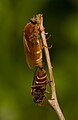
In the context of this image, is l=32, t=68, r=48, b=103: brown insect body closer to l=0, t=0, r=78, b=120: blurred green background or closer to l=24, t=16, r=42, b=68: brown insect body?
l=24, t=16, r=42, b=68: brown insect body

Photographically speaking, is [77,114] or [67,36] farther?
[67,36]

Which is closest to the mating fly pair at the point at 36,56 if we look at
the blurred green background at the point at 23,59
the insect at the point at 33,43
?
the insect at the point at 33,43

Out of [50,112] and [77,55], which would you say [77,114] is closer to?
[50,112]

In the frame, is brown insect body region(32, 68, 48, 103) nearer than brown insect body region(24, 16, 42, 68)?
Yes

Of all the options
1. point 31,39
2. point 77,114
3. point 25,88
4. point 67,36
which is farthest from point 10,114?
point 31,39

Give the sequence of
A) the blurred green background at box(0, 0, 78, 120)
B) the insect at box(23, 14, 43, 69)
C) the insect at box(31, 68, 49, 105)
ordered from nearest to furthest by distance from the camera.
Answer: the insect at box(31, 68, 49, 105)
the insect at box(23, 14, 43, 69)
the blurred green background at box(0, 0, 78, 120)

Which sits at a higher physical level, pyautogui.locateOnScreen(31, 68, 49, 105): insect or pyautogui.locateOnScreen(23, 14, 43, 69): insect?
pyautogui.locateOnScreen(23, 14, 43, 69): insect

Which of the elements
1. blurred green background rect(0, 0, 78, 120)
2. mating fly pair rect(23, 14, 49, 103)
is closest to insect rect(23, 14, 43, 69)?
mating fly pair rect(23, 14, 49, 103)

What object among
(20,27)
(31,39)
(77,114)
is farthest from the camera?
(20,27)

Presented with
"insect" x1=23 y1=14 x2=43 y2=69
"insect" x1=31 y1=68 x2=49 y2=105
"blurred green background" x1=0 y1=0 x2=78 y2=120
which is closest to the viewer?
"insect" x1=31 y1=68 x2=49 y2=105
